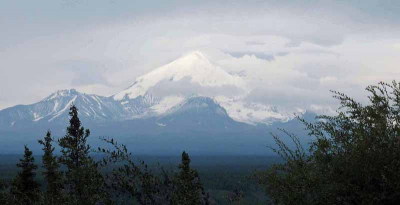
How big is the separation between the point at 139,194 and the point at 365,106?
254 inches

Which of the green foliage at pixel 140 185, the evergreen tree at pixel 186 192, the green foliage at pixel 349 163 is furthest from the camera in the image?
the evergreen tree at pixel 186 192

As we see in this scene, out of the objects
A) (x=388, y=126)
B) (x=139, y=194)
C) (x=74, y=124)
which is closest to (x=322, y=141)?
(x=388, y=126)

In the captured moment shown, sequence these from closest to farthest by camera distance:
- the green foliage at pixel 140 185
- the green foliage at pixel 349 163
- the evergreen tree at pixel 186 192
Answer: the green foliage at pixel 349 163
the green foliage at pixel 140 185
the evergreen tree at pixel 186 192

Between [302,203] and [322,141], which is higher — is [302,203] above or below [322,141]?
below

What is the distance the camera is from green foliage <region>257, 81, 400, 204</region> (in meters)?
10.8

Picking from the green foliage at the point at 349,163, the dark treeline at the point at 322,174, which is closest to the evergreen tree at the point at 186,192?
the dark treeline at the point at 322,174

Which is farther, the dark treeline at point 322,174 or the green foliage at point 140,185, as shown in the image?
the green foliage at point 140,185

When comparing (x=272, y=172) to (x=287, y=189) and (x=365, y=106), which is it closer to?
(x=287, y=189)

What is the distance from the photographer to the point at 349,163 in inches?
A: 443

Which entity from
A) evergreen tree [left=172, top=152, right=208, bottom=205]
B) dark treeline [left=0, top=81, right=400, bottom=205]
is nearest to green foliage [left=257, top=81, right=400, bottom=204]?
dark treeline [left=0, top=81, right=400, bottom=205]

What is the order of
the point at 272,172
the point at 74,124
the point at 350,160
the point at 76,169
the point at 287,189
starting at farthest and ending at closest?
1. the point at 74,124
2. the point at 76,169
3. the point at 272,172
4. the point at 287,189
5. the point at 350,160

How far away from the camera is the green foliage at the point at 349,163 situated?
425 inches

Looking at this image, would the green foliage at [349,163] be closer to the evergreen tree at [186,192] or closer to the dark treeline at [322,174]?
the dark treeline at [322,174]

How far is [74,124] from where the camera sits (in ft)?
141
